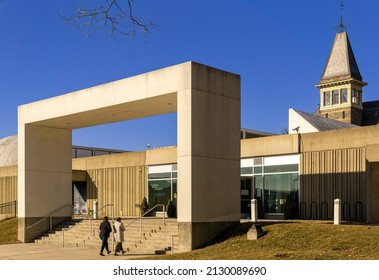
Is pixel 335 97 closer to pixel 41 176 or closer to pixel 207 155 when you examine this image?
pixel 41 176

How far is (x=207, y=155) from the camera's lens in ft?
66.2

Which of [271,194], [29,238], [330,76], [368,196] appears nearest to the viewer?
[368,196]

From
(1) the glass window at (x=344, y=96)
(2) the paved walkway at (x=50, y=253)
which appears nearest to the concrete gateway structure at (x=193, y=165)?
(2) the paved walkway at (x=50, y=253)

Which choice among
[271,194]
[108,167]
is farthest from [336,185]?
[108,167]

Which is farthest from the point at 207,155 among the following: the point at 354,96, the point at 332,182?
the point at 354,96

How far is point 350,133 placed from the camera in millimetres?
26797

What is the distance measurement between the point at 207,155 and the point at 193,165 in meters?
0.91

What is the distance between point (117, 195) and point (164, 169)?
5.00m

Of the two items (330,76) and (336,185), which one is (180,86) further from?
(330,76)

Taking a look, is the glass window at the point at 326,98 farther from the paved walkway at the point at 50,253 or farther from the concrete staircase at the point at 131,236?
the paved walkway at the point at 50,253

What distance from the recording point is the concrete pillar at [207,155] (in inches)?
766

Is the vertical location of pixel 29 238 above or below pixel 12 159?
below

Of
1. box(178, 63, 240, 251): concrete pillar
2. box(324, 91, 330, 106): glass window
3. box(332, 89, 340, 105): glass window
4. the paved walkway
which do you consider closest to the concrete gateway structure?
box(178, 63, 240, 251): concrete pillar

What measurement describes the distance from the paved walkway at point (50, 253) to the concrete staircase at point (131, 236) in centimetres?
90
